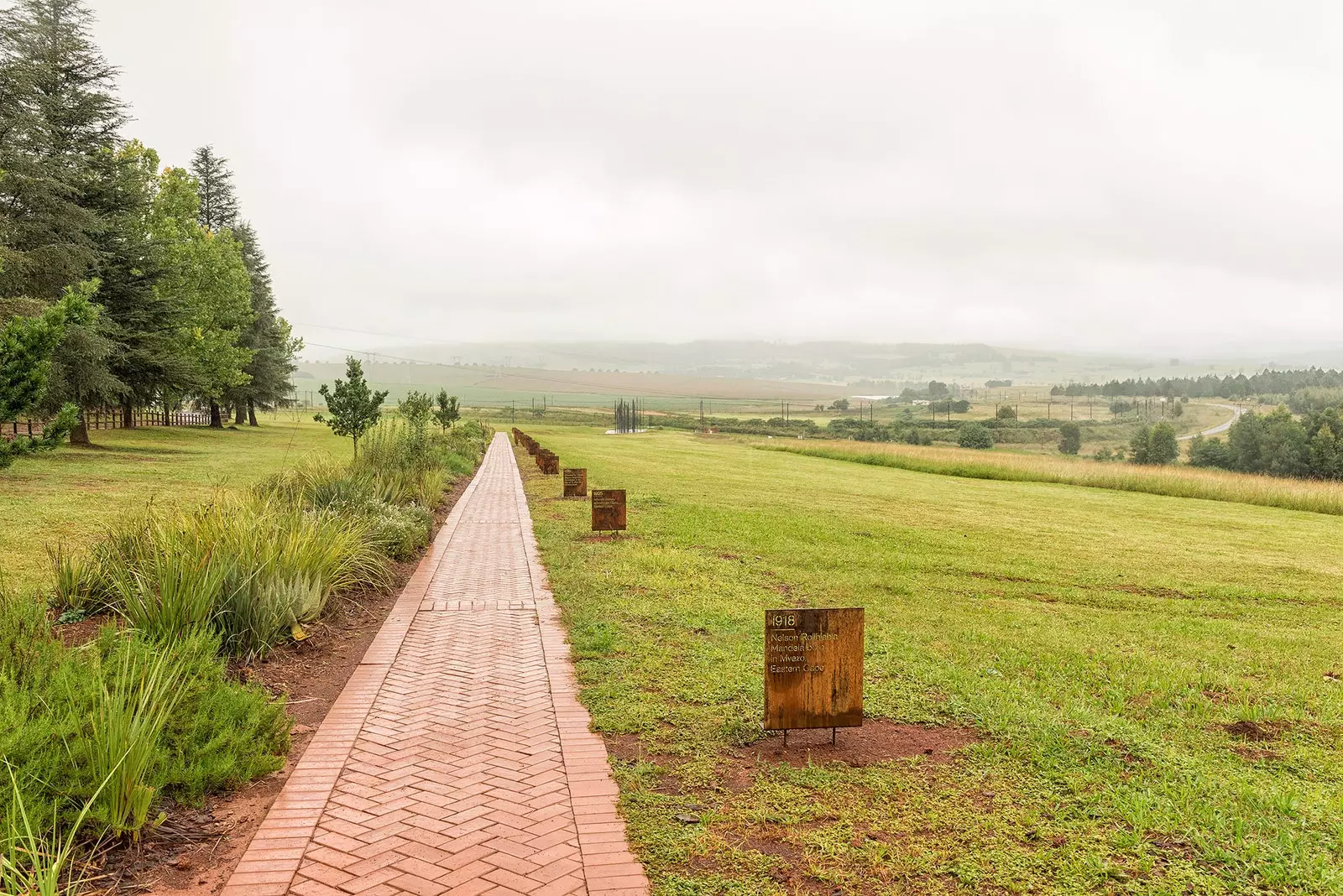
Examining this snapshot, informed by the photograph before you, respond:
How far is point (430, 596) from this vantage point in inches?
348

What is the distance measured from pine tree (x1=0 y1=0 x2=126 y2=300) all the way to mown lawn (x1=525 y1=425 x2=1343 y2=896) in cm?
1931

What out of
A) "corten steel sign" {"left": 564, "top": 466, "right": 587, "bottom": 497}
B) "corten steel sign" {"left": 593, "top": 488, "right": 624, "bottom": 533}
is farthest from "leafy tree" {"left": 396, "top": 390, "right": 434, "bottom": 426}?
"corten steel sign" {"left": 593, "top": 488, "right": 624, "bottom": 533}

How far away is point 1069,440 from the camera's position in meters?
75.4

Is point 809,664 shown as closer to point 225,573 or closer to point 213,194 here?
point 225,573

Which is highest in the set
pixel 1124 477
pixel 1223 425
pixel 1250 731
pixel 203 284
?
pixel 203 284

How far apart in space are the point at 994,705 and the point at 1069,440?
77.1 m

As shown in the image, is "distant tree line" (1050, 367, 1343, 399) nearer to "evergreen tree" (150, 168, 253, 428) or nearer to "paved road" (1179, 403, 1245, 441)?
"paved road" (1179, 403, 1245, 441)

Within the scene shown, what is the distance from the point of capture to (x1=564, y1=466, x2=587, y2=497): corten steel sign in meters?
18.2

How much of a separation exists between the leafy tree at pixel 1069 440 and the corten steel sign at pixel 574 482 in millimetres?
63162

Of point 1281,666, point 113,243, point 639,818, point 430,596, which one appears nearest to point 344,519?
point 430,596

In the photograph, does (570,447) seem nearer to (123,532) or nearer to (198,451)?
(198,451)

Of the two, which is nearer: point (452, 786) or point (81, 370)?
point (452, 786)

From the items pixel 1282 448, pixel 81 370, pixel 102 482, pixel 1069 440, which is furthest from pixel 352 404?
pixel 1069 440

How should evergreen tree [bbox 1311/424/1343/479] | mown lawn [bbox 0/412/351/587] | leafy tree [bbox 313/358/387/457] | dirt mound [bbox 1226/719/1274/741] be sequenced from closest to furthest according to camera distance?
1. dirt mound [bbox 1226/719/1274/741]
2. mown lawn [bbox 0/412/351/587]
3. leafy tree [bbox 313/358/387/457]
4. evergreen tree [bbox 1311/424/1343/479]
